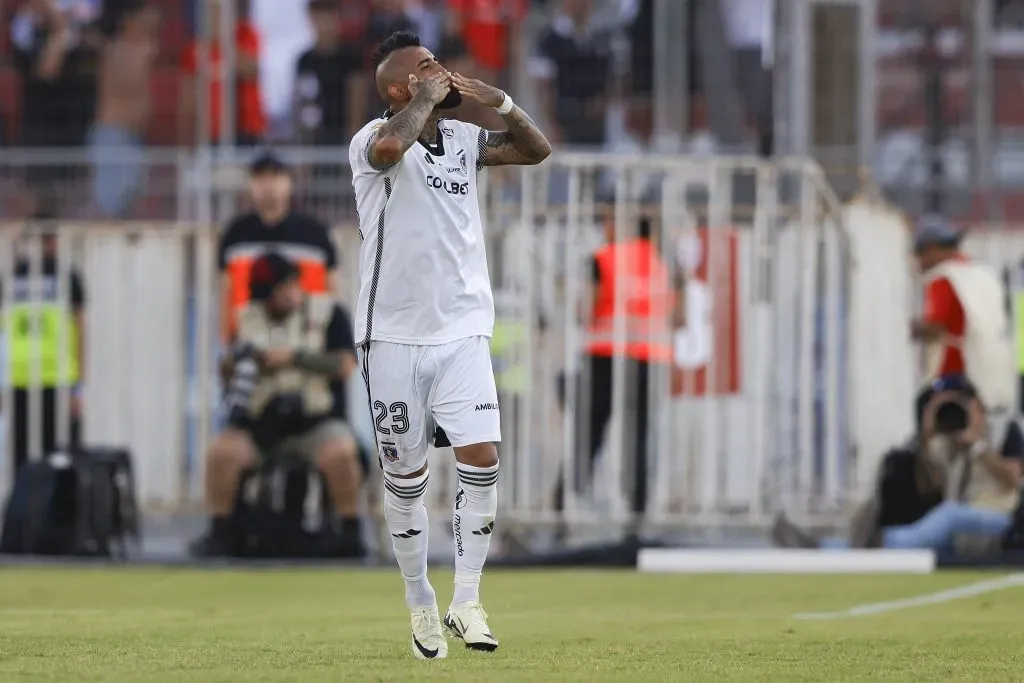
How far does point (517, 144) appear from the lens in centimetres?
792

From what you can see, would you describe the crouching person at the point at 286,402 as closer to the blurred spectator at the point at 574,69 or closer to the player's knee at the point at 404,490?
the blurred spectator at the point at 574,69

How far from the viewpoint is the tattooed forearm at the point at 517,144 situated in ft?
25.8

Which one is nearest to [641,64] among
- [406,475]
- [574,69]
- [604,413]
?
[574,69]

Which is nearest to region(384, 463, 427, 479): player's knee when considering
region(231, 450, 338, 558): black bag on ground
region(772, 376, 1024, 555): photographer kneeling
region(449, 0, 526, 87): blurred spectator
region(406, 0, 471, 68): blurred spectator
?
region(231, 450, 338, 558): black bag on ground

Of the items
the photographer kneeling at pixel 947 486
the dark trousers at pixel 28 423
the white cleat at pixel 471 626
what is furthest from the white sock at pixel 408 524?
the dark trousers at pixel 28 423

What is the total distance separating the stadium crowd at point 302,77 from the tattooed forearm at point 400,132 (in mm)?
9355

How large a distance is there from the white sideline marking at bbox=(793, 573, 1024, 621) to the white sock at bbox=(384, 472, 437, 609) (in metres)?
2.41

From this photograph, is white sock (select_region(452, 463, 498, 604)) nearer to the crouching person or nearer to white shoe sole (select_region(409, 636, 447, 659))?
white shoe sole (select_region(409, 636, 447, 659))

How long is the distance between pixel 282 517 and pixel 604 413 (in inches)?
83.2

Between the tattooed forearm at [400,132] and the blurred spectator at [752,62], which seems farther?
the blurred spectator at [752,62]

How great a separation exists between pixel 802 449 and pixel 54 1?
820 centimetres

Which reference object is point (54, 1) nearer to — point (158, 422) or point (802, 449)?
point (158, 422)

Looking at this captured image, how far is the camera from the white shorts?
7613mm

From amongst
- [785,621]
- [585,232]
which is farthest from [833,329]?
[785,621]
